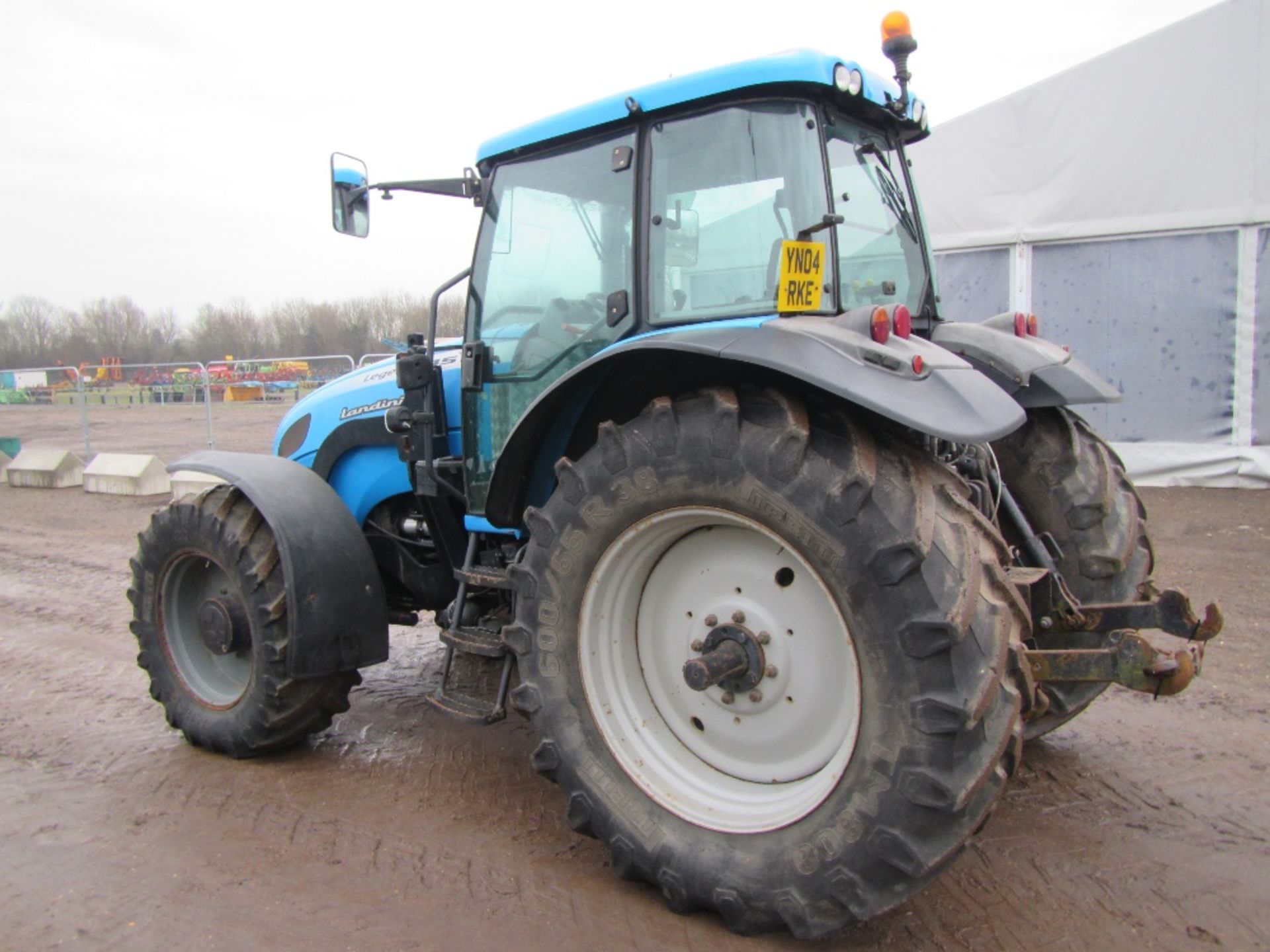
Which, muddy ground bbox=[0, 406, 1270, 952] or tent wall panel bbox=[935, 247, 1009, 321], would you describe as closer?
muddy ground bbox=[0, 406, 1270, 952]

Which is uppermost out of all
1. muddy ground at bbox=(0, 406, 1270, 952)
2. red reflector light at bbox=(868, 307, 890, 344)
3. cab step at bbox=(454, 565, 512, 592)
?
red reflector light at bbox=(868, 307, 890, 344)

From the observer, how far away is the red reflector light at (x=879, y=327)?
98.8 inches

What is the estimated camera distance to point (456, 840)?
3129mm

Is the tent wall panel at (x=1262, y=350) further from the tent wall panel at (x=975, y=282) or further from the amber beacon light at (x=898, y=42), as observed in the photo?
the amber beacon light at (x=898, y=42)

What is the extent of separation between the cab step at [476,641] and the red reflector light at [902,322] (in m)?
1.61

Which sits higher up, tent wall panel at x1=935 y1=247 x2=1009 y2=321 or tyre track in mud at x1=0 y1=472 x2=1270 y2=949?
tent wall panel at x1=935 y1=247 x2=1009 y2=321

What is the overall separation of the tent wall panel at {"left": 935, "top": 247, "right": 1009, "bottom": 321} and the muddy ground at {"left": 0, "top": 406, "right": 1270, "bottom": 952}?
19.7 feet

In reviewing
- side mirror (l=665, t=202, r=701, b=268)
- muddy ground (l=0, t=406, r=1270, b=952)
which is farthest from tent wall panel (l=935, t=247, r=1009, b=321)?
side mirror (l=665, t=202, r=701, b=268)

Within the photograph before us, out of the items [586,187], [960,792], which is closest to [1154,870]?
[960,792]

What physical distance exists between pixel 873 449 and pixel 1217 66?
877 cm

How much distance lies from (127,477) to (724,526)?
10813 mm

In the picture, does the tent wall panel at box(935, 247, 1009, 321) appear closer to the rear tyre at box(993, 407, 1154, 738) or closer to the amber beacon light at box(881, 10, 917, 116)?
the rear tyre at box(993, 407, 1154, 738)

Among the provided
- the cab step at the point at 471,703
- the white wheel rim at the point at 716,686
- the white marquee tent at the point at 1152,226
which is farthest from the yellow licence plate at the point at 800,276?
the white marquee tent at the point at 1152,226

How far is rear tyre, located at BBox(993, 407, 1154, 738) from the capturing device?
3.29 m
